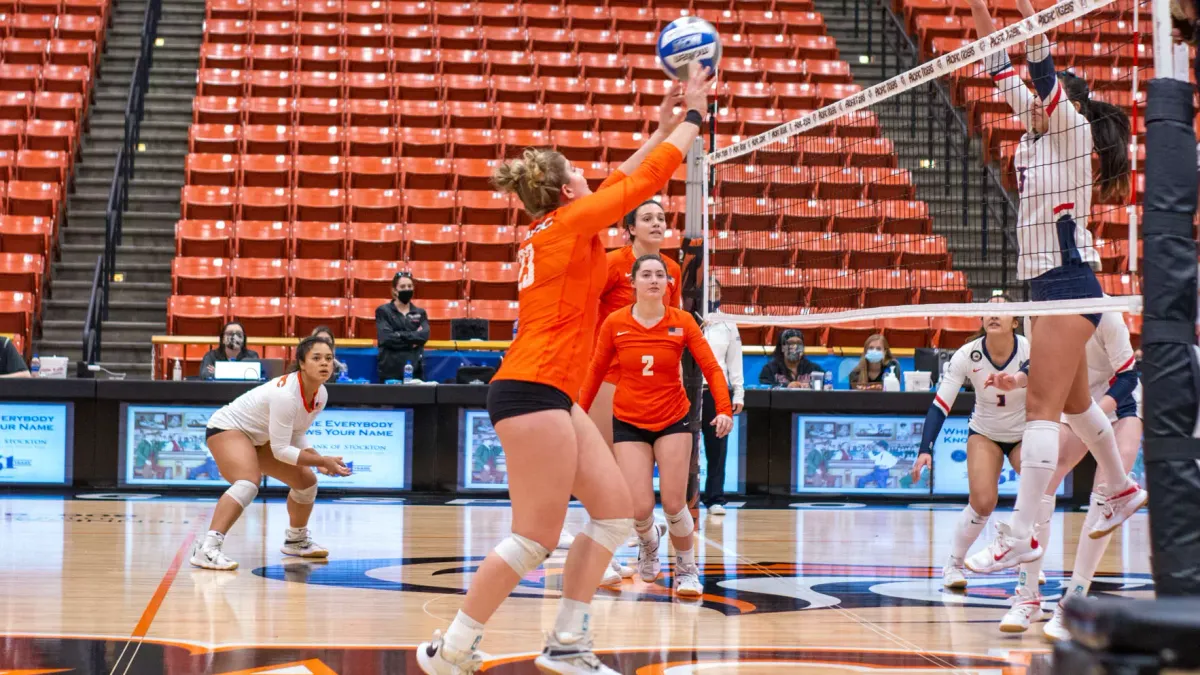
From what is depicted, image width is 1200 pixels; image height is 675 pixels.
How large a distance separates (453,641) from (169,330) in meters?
9.89

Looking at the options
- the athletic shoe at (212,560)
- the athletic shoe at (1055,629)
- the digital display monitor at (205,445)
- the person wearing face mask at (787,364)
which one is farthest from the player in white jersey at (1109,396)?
the digital display monitor at (205,445)

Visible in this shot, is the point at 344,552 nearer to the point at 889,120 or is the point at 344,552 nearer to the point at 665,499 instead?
the point at 665,499

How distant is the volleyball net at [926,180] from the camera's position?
4773 mm

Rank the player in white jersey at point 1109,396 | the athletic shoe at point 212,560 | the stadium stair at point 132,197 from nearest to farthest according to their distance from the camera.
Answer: the player in white jersey at point 1109,396 → the athletic shoe at point 212,560 → the stadium stair at point 132,197

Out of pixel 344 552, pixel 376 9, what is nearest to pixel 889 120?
pixel 376 9

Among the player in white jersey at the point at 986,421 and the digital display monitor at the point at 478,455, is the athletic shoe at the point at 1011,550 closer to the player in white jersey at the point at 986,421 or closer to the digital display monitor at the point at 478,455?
the player in white jersey at the point at 986,421

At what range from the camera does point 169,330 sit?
41.9 feet

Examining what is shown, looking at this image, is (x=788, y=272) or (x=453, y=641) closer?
(x=453, y=641)

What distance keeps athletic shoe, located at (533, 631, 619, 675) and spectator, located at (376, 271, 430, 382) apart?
7.41m

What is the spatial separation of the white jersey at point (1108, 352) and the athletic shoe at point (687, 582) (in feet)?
6.61

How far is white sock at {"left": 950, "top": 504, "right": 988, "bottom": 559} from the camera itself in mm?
6031

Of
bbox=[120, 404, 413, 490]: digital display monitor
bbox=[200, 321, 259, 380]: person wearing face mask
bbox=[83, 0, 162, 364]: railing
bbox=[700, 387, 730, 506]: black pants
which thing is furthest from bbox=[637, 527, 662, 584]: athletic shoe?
bbox=[83, 0, 162, 364]: railing

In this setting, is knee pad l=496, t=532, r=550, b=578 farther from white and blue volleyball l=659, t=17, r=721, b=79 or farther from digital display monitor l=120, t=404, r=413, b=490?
digital display monitor l=120, t=404, r=413, b=490

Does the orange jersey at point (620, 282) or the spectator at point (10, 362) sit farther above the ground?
the orange jersey at point (620, 282)
